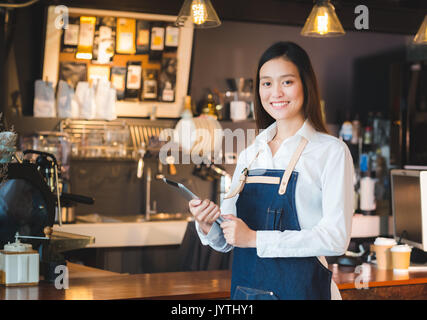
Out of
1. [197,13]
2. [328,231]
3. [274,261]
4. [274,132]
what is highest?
[197,13]

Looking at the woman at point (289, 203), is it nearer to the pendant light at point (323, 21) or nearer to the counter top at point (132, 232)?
the pendant light at point (323, 21)

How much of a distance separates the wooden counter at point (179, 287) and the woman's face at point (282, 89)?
94 cm

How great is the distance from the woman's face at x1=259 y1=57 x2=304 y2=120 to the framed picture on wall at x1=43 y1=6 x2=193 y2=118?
3.44m

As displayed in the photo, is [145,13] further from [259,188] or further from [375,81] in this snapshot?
[259,188]

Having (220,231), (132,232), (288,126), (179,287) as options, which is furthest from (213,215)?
(132,232)

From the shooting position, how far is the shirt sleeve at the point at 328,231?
1896 mm

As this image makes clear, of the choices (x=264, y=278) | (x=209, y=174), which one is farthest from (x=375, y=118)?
(x=264, y=278)

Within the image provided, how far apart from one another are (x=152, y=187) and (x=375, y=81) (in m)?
2.54

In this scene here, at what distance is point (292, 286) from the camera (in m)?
1.97

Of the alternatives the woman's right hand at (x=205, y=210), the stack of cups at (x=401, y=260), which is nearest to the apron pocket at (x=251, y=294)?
the woman's right hand at (x=205, y=210)

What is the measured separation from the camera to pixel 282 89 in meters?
2.05

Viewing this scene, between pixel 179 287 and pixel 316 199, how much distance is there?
98 cm

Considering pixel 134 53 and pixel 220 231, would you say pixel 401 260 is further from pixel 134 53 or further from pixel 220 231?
pixel 134 53

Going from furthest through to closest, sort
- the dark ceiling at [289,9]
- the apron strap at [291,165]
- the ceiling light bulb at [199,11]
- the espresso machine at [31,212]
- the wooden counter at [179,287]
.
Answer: the dark ceiling at [289,9] → the ceiling light bulb at [199,11] → the espresso machine at [31,212] → the wooden counter at [179,287] → the apron strap at [291,165]
